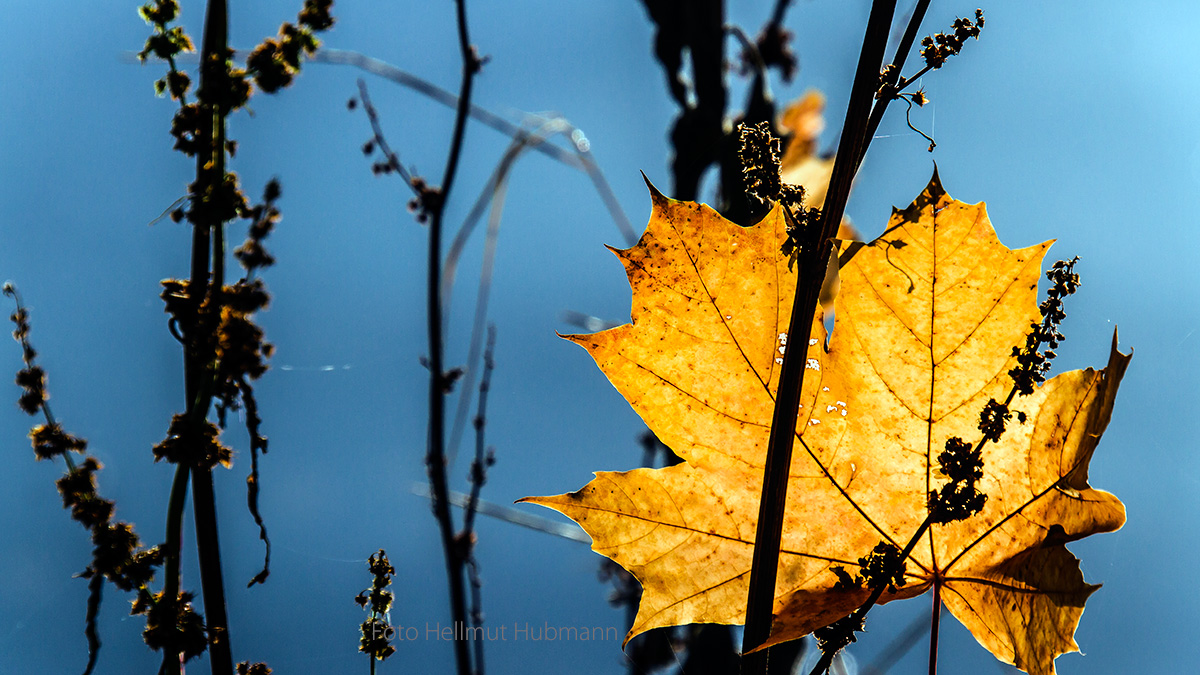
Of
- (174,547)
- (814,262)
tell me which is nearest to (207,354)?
(174,547)

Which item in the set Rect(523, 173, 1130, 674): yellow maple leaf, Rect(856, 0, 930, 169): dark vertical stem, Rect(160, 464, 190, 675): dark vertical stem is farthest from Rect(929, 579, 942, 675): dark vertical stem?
Rect(160, 464, 190, 675): dark vertical stem

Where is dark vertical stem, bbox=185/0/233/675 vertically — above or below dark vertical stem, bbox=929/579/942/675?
above

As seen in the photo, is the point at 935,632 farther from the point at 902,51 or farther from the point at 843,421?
the point at 902,51

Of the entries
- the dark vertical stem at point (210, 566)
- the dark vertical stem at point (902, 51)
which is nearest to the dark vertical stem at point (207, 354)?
the dark vertical stem at point (210, 566)

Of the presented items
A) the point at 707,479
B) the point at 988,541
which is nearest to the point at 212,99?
the point at 707,479

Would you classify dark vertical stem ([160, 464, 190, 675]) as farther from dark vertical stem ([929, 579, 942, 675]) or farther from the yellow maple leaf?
dark vertical stem ([929, 579, 942, 675])

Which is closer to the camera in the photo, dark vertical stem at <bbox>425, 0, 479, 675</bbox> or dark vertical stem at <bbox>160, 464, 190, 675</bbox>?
dark vertical stem at <bbox>160, 464, 190, 675</bbox>

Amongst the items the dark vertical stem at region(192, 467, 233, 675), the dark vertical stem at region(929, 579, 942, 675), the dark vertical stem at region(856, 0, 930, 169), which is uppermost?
the dark vertical stem at region(856, 0, 930, 169)

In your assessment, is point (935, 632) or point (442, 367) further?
point (442, 367)
